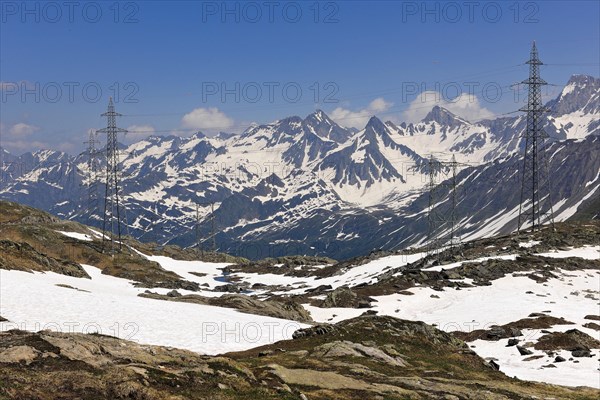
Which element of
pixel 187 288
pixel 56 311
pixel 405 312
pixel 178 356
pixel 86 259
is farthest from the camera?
pixel 86 259

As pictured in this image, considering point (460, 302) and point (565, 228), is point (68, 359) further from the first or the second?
point (565, 228)

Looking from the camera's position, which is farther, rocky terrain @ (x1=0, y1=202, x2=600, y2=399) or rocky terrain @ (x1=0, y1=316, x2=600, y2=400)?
rocky terrain @ (x1=0, y1=202, x2=600, y2=399)

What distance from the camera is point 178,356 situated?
27.3 meters

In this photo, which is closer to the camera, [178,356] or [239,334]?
[178,356]

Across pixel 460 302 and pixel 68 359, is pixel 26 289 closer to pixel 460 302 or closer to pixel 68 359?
pixel 68 359

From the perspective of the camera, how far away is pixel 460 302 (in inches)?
2854

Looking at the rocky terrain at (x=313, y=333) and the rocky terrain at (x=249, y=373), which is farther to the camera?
the rocky terrain at (x=313, y=333)

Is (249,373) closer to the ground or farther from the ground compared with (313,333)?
farther from the ground

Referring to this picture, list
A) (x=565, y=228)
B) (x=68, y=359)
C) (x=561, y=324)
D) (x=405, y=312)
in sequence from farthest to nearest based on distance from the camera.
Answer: (x=565, y=228), (x=405, y=312), (x=561, y=324), (x=68, y=359)

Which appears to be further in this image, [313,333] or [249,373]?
[313,333]

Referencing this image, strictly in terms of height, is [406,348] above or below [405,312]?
above

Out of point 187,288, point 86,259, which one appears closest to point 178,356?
point 187,288

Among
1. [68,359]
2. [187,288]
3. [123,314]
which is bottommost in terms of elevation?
[187,288]

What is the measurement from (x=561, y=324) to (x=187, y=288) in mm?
56111
